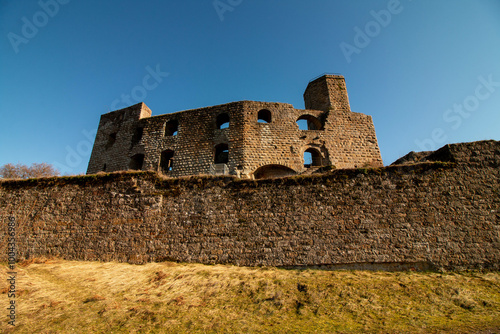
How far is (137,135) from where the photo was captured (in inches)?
729

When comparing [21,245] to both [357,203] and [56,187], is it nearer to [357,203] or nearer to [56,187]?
[56,187]

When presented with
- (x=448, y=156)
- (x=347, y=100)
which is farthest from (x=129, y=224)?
(x=347, y=100)

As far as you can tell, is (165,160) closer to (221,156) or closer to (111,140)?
(221,156)

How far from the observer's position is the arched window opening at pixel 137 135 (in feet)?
59.6

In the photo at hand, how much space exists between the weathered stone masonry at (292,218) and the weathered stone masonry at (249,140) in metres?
7.02

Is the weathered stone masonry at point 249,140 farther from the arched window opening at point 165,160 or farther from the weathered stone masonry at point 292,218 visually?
the weathered stone masonry at point 292,218

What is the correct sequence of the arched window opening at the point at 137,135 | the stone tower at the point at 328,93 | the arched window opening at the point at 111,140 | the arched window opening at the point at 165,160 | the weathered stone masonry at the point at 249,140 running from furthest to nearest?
the arched window opening at the point at 111,140, the arched window opening at the point at 137,135, the stone tower at the point at 328,93, the arched window opening at the point at 165,160, the weathered stone masonry at the point at 249,140

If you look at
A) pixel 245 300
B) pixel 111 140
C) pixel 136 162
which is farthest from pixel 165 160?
pixel 245 300

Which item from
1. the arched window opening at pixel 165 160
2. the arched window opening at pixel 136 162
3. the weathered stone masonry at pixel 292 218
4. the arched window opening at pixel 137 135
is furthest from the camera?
the arched window opening at pixel 137 135

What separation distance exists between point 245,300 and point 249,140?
37.1 feet

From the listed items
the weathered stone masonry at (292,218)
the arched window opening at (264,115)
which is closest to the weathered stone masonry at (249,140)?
the arched window opening at (264,115)

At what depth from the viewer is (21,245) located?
8.40 meters

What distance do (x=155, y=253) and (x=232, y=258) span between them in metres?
2.47

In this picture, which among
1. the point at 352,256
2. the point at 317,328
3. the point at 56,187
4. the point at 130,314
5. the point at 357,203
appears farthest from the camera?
the point at 56,187
